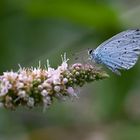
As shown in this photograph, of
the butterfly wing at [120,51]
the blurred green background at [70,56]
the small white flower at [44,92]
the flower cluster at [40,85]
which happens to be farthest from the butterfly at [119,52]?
the blurred green background at [70,56]

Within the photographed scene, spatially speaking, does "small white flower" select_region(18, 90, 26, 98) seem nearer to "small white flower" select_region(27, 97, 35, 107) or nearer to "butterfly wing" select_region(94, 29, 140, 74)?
"small white flower" select_region(27, 97, 35, 107)

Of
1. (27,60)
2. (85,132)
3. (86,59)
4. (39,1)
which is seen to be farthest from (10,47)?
(86,59)

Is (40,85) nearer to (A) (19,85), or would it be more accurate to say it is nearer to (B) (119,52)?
(A) (19,85)

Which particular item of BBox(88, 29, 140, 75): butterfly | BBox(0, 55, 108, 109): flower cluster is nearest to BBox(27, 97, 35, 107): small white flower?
BBox(0, 55, 108, 109): flower cluster

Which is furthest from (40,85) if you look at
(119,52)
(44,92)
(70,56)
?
(70,56)

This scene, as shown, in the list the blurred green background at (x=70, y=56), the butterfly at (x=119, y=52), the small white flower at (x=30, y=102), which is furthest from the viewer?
the blurred green background at (x=70, y=56)

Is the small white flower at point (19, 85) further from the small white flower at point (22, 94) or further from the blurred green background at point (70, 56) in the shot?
the blurred green background at point (70, 56)

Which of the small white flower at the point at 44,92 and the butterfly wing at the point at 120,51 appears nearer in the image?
the small white flower at the point at 44,92
